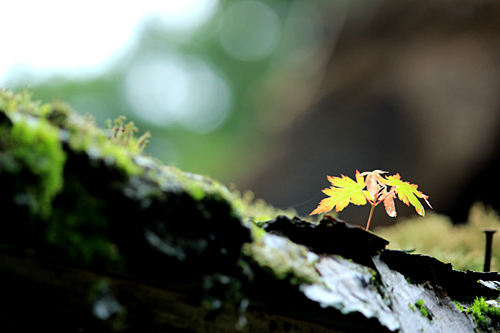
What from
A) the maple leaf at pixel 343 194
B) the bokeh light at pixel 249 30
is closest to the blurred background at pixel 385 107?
the maple leaf at pixel 343 194

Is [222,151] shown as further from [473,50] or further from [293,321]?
[293,321]

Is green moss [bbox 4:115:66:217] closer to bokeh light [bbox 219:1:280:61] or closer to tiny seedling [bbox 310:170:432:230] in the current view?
tiny seedling [bbox 310:170:432:230]

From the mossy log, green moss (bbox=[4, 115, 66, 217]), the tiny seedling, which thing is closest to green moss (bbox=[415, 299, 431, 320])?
the mossy log

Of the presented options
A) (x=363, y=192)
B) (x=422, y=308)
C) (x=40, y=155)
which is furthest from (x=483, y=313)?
(x=40, y=155)

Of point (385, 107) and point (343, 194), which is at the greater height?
point (385, 107)

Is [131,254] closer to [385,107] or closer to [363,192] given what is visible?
[363,192]

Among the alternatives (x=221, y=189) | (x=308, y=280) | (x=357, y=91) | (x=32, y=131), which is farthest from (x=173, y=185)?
(x=357, y=91)
